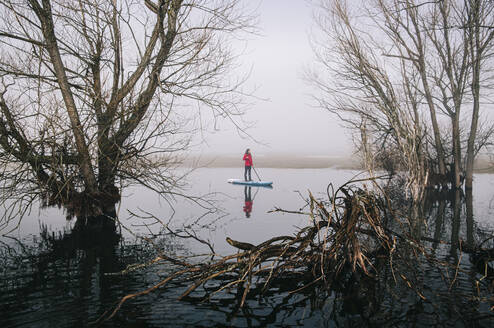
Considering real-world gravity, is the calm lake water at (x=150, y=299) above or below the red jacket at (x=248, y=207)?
below

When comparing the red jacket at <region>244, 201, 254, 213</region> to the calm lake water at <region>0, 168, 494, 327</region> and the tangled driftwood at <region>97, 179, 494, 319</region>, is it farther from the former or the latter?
the tangled driftwood at <region>97, 179, 494, 319</region>

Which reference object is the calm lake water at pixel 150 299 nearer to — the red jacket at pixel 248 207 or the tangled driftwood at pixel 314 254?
the tangled driftwood at pixel 314 254

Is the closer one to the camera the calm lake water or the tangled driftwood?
the calm lake water

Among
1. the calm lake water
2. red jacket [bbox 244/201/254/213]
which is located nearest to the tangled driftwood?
the calm lake water

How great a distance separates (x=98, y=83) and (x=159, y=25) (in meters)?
2.36

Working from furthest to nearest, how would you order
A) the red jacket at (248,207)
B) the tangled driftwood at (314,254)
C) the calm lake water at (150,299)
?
the red jacket at (248,207), the tangled driftwood at (314,254), the calm lake water at (150,299)

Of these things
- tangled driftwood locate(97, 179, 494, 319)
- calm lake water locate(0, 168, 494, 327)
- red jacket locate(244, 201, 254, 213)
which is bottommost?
calm lake water locate(0, 168, 494, 327)

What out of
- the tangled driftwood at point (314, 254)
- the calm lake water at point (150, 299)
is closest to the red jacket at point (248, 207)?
the calm lake water at point (150, 299)

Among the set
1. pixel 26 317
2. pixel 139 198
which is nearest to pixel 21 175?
pixel 26 317

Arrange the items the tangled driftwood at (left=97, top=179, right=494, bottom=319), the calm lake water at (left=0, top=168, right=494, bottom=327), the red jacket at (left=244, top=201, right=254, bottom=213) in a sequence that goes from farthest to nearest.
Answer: the red jacket at (left=244, top=201, right=254, bottom=213), the tangled driftwood at (left=97, top=179, right=494, bottom=319), the calm lake water at (left=0, top=168, right=494, bottom=327)

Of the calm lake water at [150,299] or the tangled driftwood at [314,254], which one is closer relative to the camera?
the calm lake water at [150,299]

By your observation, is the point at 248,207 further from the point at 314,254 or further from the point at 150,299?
the point at 150,299

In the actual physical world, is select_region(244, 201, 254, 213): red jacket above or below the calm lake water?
above

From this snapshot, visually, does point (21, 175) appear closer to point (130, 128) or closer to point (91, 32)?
point (130, 128)
